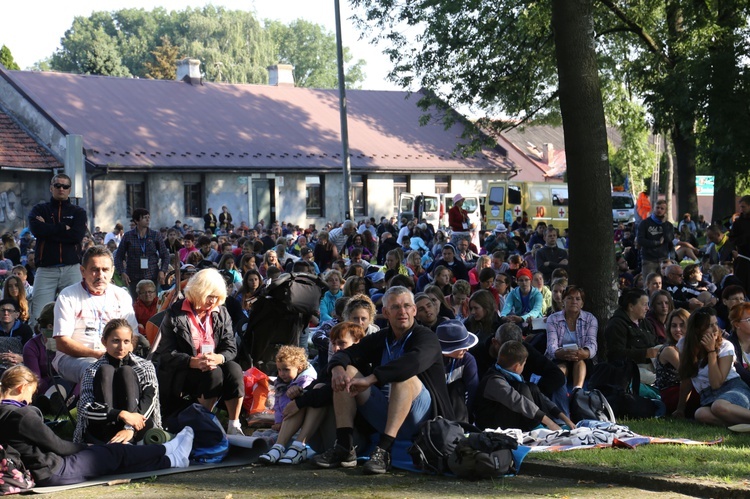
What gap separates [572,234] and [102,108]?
3325cm

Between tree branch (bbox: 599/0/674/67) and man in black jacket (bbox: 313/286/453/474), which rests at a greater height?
tree branch (bbox: 599/0/674/67)

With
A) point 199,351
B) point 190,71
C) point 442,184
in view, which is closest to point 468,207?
point 442,184

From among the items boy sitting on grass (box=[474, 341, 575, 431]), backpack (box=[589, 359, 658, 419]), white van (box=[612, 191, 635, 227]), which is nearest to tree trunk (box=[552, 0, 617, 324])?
backpack (box=[589, 359, 658, 419])

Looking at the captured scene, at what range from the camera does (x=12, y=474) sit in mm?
7617

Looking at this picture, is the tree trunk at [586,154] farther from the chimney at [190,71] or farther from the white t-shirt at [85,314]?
the chimney at [190,71]

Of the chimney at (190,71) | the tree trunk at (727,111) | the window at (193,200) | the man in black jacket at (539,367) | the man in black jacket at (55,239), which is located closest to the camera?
the man in black jacket at (539,367)

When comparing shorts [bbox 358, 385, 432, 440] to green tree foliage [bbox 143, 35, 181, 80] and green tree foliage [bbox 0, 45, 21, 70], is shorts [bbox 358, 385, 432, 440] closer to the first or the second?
green tree foliage [bbox 0, 45, 21, 70]

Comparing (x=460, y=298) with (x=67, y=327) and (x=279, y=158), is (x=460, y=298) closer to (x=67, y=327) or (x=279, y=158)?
(x=67, y=327)

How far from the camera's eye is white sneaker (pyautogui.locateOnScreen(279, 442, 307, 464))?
861cm

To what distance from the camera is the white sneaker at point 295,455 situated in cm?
861

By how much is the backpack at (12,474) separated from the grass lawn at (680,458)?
3.65 meters

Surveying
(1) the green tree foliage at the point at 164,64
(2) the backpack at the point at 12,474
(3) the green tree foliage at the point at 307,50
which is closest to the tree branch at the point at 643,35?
(2) the backpack at the point at 12,474

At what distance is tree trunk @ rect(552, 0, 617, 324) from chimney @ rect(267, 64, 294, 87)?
41.7 meters

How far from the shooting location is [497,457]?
7.86 meters
